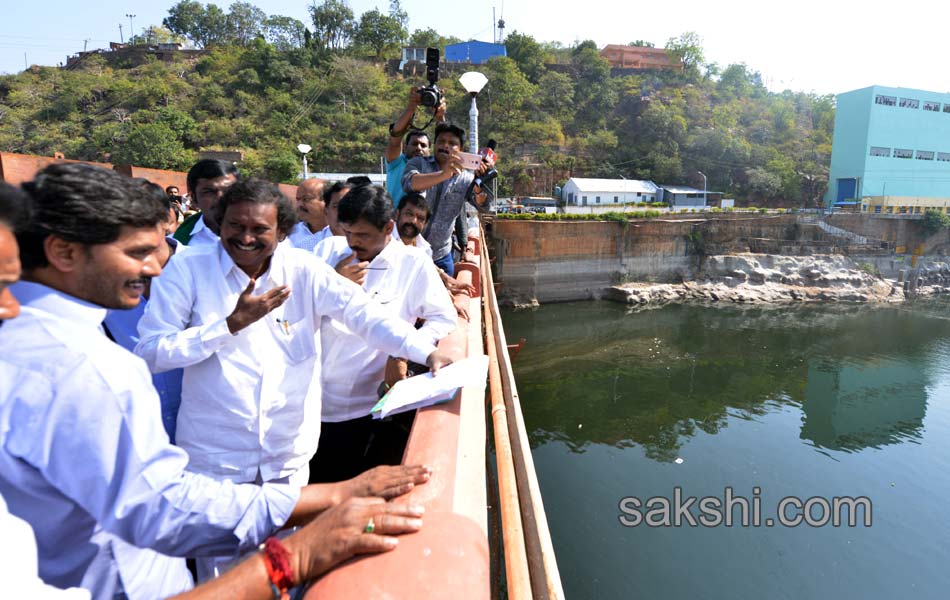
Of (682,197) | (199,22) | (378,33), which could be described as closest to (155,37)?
(199,22)

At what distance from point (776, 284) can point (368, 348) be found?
1106 inches

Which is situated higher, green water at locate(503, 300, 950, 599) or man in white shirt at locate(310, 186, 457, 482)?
man in white shirt at locate(310, 186, 457, 482)

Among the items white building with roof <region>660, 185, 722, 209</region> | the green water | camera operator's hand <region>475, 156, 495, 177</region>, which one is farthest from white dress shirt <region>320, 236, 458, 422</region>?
white building with roof <region>660, 185, 722, 209</region>

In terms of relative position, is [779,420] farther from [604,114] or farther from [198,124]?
[198,124]

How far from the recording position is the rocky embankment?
24.2 metres

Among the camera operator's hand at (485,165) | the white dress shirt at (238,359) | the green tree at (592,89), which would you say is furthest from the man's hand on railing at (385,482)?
the green tree at (592,89)

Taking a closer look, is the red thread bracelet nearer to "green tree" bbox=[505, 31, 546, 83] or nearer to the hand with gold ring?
the hand with gold ring

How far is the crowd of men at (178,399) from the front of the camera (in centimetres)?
77

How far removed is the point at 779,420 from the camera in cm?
1412

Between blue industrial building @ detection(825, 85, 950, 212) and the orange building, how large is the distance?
757 inches

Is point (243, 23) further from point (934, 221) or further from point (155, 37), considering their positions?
point (934, 221)

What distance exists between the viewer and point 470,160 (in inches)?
124

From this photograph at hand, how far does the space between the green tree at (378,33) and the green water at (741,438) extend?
34399mm

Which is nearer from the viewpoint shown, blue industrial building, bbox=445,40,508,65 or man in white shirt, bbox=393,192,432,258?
man in white shirt, bbox=393,192,432,258
